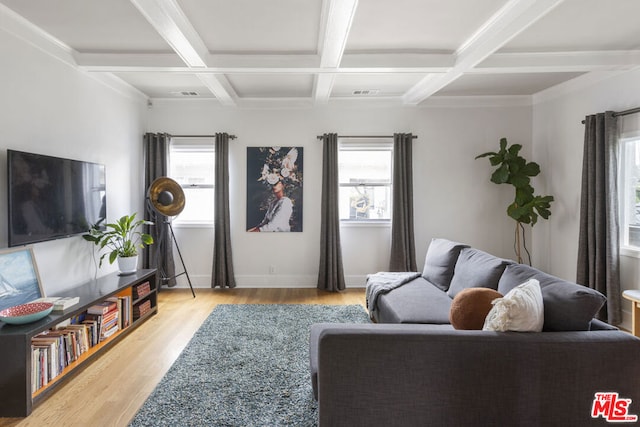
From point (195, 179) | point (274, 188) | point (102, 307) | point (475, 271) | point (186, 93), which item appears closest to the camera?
point (475, 271)

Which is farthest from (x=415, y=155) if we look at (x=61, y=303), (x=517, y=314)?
(x=61, y=303)

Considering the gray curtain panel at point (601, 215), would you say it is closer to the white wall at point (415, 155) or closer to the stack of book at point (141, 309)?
the white wall at point (415, 155)

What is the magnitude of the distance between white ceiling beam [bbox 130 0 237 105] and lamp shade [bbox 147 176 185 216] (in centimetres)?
151

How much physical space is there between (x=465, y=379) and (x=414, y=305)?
1202mm

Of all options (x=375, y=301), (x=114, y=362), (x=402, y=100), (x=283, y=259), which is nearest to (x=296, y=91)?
(x=402, y=100)

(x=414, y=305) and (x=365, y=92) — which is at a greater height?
(x=365, y=92)

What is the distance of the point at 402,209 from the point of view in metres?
4.77

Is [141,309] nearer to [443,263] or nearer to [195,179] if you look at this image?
[195,179]

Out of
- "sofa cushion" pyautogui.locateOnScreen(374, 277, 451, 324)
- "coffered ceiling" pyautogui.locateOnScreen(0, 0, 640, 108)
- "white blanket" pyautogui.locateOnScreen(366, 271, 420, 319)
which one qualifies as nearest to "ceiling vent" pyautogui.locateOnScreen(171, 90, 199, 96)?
"coffered ceiling" pyautogui.locateOnScreen(0, 0, 640, 108)

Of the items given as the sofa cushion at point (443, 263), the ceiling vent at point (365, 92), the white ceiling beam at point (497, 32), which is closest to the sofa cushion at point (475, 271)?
the sofa cushion at point (443, 263)

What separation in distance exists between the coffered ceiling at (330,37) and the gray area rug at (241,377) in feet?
8.28

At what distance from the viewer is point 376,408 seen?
1547mm

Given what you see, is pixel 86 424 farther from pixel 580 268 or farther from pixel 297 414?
pixel 580 268

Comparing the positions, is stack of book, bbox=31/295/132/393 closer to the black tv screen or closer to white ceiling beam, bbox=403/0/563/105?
the black tv screen
